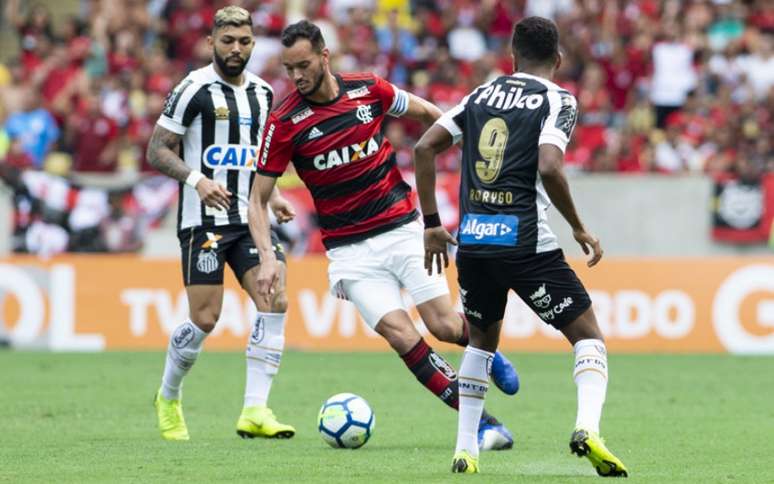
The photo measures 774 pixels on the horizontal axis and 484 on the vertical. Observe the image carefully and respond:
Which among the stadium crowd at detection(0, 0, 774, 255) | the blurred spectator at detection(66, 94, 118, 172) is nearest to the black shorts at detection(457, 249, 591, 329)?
the stadium crowd at detection(0, 0, 774, 255)

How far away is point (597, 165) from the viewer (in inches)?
802

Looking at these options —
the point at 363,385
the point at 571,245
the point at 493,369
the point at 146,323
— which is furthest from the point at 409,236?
the point at 571,245

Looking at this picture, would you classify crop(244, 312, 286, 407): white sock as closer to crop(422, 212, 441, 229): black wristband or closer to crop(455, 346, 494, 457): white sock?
crop(455, 346, 494, 457): white sock

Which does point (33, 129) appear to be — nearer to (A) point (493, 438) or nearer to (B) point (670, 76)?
(B) point (670, 76)

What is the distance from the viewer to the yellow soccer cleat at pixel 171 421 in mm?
9898

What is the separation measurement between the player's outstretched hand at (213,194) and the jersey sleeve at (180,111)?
2.18 ft

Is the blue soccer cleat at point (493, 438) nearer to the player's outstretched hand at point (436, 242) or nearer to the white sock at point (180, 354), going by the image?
Result: the player's outstretched hand at point (436, 242)

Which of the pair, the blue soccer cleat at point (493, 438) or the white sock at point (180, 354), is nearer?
the blue soccer cleat at point (493, 438)

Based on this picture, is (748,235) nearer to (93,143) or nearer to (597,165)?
(597,165)

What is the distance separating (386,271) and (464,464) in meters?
1.81

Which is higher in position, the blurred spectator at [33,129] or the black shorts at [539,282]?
the blurred spectator at [33,129]

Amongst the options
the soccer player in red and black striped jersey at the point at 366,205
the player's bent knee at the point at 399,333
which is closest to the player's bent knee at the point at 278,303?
the soccer player in red and black striped jersey at the point at 366,205

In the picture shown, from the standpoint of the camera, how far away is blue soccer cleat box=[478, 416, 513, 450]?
9164 millimetres

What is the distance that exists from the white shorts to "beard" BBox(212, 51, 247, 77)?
4.94 ft
